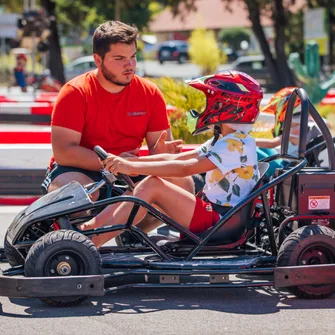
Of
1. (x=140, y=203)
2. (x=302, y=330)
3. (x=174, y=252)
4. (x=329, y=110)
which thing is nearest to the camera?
(x=302, y=330)

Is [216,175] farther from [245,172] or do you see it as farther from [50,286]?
[50,286]

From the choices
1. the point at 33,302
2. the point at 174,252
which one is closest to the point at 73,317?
the point at 33,302

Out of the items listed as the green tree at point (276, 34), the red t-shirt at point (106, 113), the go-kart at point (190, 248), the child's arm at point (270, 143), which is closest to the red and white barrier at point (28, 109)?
the child's arm at point (270, 143)

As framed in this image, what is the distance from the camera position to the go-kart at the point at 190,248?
4676mm

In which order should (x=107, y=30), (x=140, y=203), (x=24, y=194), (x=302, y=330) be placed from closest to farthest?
(x=302, y=330) < (x=140, y=203) < (x=107, y=30) < (x=24, y=194)

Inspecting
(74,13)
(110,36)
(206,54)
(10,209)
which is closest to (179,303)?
(110,36)

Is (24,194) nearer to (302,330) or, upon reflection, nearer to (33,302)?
(33,302)

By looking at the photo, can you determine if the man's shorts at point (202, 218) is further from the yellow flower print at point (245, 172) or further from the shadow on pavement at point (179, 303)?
the shadow on pavement at point (179, 303)

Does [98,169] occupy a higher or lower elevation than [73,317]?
higher

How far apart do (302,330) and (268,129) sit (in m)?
5.61

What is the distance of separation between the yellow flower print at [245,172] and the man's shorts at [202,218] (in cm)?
20

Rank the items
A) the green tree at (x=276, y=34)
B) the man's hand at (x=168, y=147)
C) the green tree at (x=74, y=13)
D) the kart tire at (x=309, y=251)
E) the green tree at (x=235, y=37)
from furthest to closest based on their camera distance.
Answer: the green tree at (x=235, y=37), the green tree at (x=74, y=13), the green tree at (x=276, y=34), the man's hand at (x=168, y=147), the kart tire at (x=309, y=251)

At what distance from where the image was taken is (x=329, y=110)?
16.8 meters

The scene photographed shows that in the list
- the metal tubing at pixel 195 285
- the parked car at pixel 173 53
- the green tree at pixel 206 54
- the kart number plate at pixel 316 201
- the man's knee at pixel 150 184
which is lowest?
the metal tubing at pixel 195 285
